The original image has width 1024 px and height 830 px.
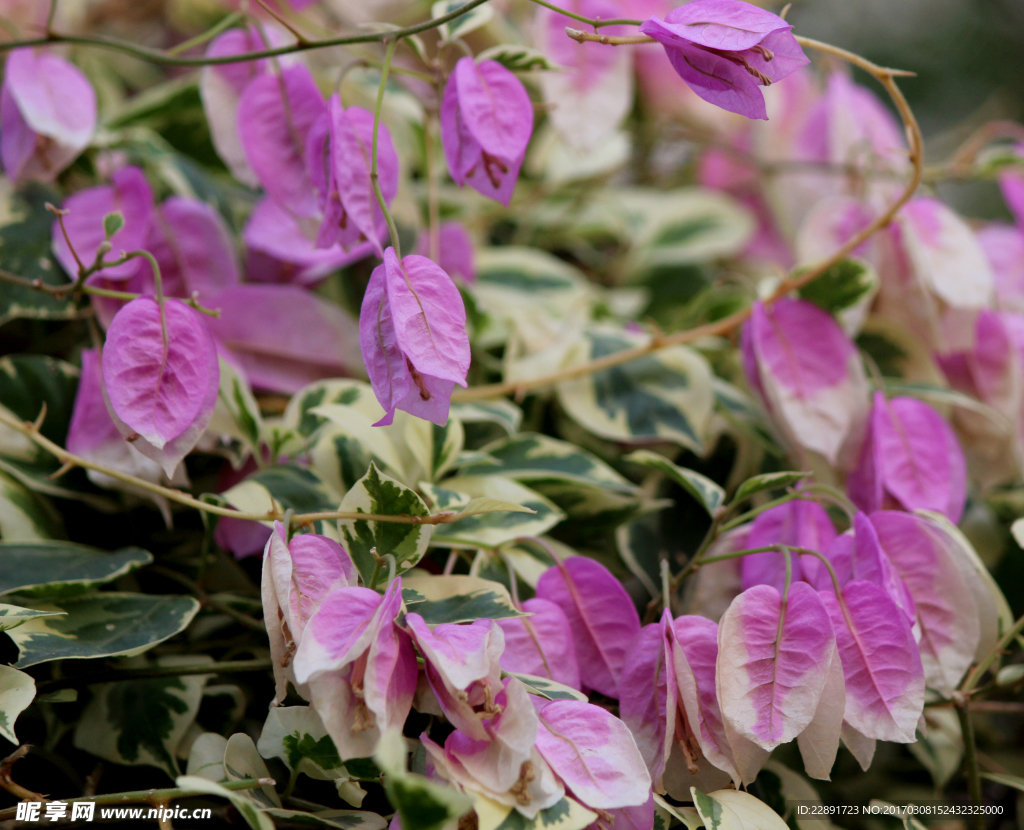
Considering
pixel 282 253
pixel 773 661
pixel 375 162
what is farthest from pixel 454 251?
pixel 773 661

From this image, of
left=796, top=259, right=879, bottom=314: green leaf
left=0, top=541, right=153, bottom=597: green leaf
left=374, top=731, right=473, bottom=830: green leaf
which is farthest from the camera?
left=796, top=259, right=879, bottom=314: green leaf

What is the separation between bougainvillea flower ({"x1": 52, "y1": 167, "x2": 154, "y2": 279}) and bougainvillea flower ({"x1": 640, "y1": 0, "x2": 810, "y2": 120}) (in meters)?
0.29

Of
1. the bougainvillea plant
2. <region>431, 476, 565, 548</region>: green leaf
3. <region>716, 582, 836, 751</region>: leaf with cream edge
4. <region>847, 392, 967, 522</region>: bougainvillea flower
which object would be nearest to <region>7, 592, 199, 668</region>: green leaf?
the bougainvillea plant

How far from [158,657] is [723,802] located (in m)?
0.25

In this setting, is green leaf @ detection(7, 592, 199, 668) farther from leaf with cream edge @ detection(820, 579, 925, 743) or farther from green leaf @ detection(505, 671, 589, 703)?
leaf with cream edge @ detection(820, 579, 925, 743)

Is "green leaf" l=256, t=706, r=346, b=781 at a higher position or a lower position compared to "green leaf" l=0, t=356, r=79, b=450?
lower

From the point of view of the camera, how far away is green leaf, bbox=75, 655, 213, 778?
12.4 inches

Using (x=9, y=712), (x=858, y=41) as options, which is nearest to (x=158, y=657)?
(x=9, y=712)

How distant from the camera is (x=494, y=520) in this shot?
35 centimetres

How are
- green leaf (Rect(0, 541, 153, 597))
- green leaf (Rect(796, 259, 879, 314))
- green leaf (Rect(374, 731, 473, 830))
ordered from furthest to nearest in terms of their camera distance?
green leaf (Rect(796, 259, 879, 314))
green leaf (Rect(0, 541, 153, 597))
green leaf (Rect(374, 731, 473, 830))

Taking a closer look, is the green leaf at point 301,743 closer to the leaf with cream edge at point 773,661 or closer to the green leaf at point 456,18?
the leaf with cream edge at point 773,661

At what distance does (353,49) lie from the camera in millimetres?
567

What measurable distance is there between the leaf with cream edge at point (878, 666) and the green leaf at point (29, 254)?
0.40 m

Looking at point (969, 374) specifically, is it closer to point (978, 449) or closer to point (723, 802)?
point (978, 449)
